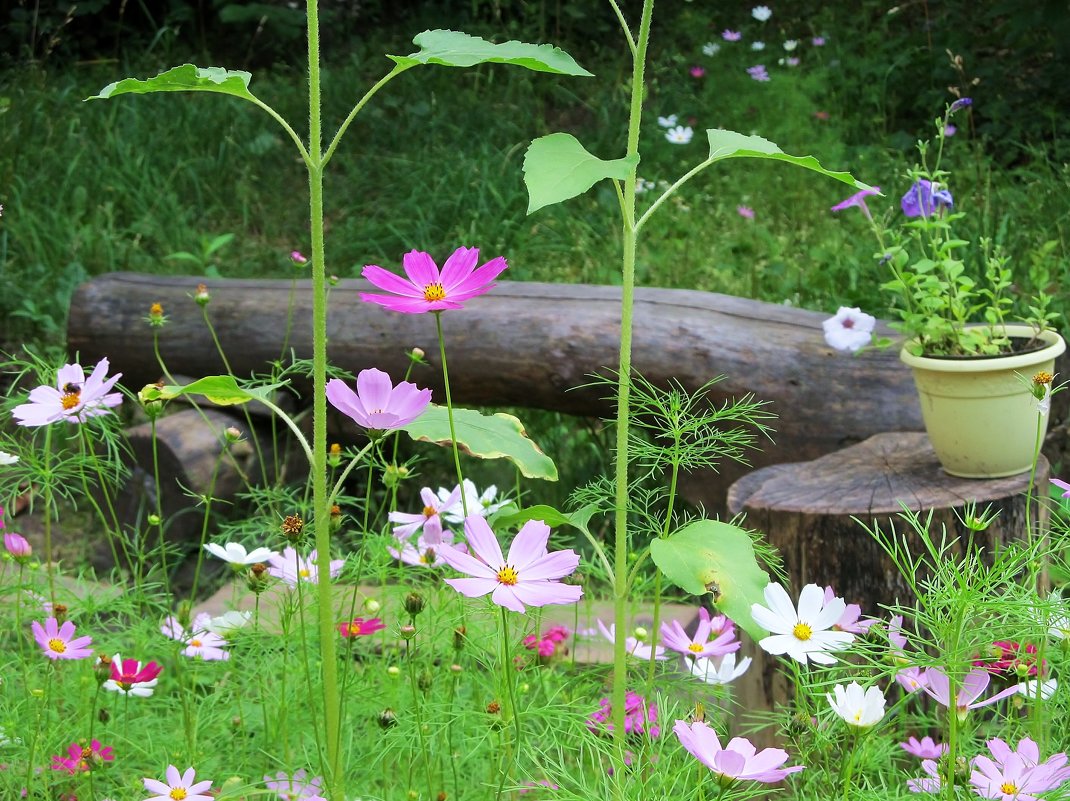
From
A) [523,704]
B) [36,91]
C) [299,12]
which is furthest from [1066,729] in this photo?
[299,12]

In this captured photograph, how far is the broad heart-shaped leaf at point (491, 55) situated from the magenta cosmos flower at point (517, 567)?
0.33m

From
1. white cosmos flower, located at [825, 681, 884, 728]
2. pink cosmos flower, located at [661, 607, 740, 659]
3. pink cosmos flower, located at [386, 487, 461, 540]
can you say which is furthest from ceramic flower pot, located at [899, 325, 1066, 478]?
white cosmos flower, located at [825, 681, 884, 728]

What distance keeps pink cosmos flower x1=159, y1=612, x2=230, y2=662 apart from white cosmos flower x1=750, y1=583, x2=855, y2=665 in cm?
67

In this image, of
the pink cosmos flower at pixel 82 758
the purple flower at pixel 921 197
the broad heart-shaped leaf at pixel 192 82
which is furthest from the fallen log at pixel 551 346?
the broad heart-shaped leaf at pixel 192 82

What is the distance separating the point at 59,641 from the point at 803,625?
2.56ft

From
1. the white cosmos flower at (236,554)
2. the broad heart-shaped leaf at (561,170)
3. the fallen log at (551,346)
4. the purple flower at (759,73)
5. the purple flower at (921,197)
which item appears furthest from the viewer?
the purple flower at (759,73)

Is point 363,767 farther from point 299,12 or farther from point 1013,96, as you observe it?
point 299,12

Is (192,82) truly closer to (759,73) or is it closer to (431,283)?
(431,283)

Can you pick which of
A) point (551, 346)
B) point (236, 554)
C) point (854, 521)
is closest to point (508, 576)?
point (236, 554)

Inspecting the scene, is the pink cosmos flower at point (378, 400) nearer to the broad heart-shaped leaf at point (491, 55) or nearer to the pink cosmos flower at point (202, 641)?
the broad heart-shaped leaf at point (491, 55)

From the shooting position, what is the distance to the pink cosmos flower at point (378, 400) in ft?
3.14

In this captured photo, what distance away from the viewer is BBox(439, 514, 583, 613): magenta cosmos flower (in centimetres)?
89

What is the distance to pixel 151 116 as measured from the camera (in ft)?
17.5

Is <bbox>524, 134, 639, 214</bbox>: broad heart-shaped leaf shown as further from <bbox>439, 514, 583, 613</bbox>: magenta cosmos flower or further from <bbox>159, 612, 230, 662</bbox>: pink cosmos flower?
<bbox>159, 612, 230, 662</bbox>: pink cosmos flower
